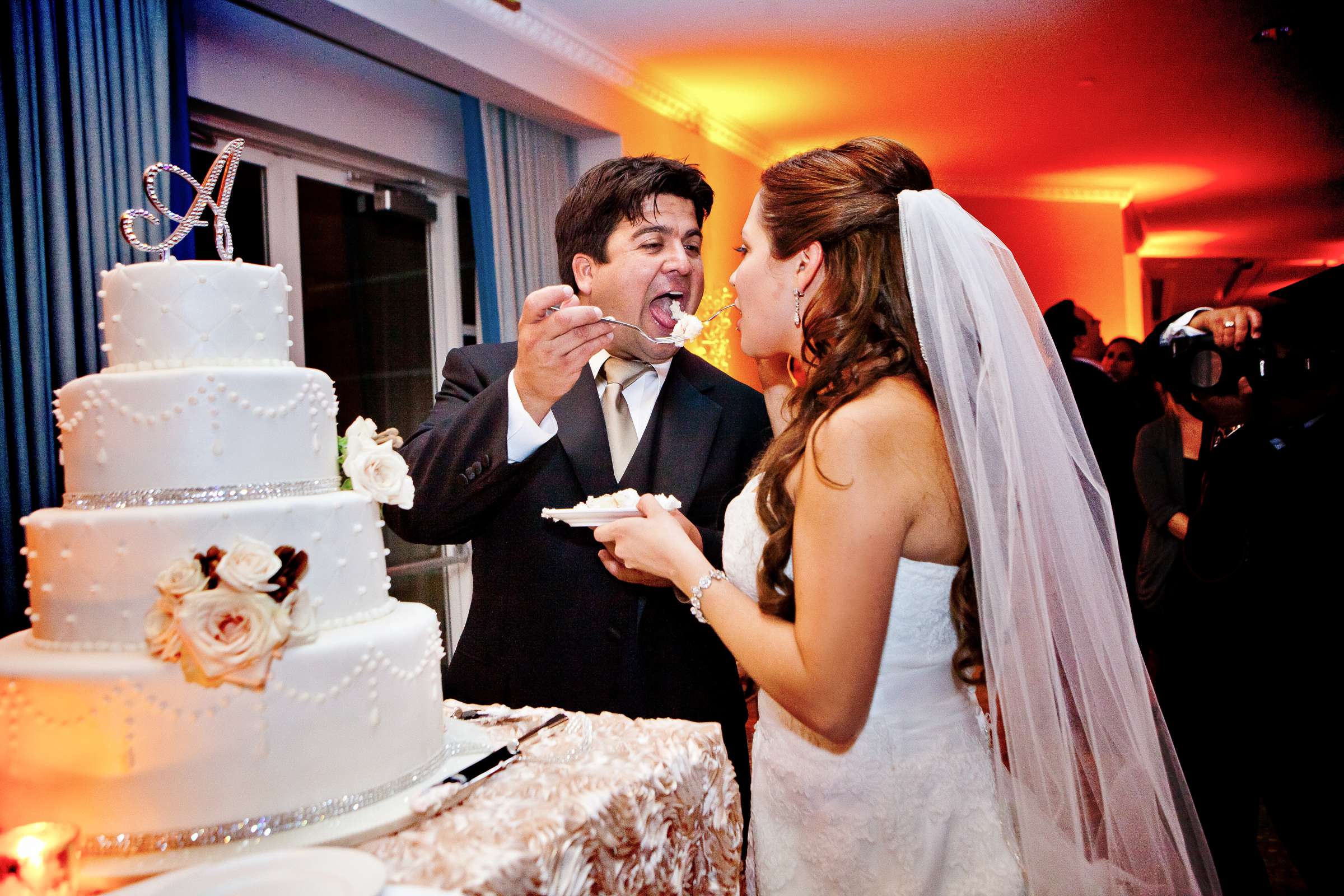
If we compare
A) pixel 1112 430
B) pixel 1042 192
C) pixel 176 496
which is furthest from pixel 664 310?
pixel 1042 192

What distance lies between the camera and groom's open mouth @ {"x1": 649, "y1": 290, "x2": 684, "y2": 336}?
2592 millimetres

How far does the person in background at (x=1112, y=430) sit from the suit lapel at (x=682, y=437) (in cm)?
245

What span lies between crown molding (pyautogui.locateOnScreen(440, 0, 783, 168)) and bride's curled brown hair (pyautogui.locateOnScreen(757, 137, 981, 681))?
3385 millimetres

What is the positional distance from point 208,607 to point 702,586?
0.84 metres

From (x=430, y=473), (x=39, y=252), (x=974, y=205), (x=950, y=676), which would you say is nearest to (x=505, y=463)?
(x=430, y=473)

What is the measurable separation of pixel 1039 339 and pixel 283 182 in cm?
386

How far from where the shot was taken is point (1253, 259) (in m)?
13.0

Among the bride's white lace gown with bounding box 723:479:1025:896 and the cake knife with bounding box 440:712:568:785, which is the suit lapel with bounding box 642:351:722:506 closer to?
the bride's white lace gown with bounding box 723:479:1025:896

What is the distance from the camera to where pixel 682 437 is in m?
2.33

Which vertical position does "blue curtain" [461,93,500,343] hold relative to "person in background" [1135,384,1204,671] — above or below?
above

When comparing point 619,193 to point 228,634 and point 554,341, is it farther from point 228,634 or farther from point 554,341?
point 228,634

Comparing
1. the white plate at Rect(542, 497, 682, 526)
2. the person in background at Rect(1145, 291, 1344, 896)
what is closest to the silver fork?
the white plate at Rect(542, 497, 682, 526)

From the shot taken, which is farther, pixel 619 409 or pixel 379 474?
pixel 619 409

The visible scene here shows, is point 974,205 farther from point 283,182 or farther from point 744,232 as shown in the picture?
point 744,232
